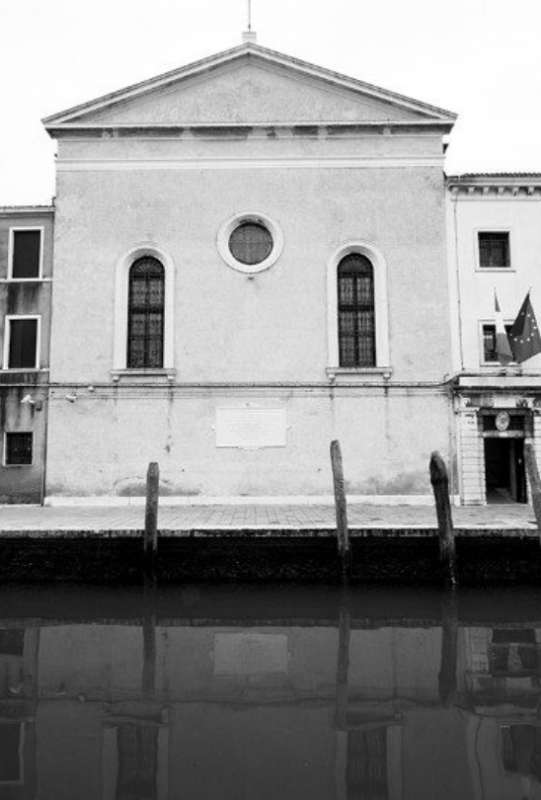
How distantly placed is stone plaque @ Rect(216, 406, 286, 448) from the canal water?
659cm

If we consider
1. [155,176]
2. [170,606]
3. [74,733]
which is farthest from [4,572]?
[155,176]

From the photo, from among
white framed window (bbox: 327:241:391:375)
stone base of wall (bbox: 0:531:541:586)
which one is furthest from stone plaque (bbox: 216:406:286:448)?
stone base of wall (bbox: 0:531:541:586)

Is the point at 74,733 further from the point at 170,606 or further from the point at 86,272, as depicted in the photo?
the point at 86,272

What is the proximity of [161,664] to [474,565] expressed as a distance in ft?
17.5

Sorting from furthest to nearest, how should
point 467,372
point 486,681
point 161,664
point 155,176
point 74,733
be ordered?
point 155,176
point 467,372
point 161,664
point 486,681
point 74,733

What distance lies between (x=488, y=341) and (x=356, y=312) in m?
3.32

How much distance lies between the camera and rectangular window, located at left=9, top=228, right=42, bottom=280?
54.6 ft

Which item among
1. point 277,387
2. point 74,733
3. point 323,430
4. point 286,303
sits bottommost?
point 74,733

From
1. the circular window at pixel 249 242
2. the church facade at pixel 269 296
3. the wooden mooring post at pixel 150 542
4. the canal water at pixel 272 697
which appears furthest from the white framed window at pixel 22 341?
the canal water at pixel 272 697

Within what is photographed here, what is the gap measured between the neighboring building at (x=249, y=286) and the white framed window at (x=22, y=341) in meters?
0.65

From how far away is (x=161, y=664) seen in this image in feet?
22.1

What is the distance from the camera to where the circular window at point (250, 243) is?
16594 mm

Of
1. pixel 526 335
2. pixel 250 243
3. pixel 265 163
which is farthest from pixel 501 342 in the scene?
pixel 265 163

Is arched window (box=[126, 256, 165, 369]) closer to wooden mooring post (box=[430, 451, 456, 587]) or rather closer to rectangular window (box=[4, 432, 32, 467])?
rectangular window (box=[4, 432, 32, 467])
